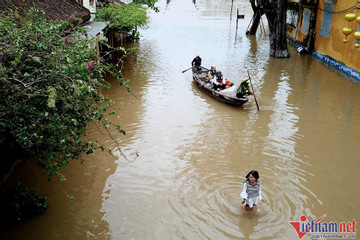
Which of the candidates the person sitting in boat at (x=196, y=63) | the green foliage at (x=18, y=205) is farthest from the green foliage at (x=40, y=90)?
the person sitting in boat at (x=196, y=63)

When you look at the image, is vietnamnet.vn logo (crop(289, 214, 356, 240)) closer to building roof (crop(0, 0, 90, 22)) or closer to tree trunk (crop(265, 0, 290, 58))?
building roof (crop(0, 0, 90, 22))

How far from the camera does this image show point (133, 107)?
14.2 meters

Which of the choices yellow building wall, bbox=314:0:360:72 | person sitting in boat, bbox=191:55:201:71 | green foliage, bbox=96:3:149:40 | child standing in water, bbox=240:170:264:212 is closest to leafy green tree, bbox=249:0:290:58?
yellow building wall, bbox=314:0:360:72

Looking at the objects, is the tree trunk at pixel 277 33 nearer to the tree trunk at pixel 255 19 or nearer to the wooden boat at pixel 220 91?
the tree trunk at pixel 255 19

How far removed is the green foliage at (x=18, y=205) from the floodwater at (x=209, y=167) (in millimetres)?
226

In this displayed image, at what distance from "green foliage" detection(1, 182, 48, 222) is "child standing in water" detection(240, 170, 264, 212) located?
4695 mm

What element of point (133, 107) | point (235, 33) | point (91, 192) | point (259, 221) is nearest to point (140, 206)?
point (91, 192)

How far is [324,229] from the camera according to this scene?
7.48 m

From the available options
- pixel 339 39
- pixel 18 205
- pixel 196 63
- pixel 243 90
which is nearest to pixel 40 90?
pixel 18 205

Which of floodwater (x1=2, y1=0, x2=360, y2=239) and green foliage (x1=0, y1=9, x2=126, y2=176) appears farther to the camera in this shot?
floodwater (x1=2, y1=0, x2=360, y2=239)

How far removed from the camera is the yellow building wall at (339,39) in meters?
17.7

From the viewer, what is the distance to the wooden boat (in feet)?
45.1

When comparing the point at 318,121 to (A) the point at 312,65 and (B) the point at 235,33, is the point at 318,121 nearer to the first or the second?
(A) the point at 312,65

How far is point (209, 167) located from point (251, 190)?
8.69 ft
